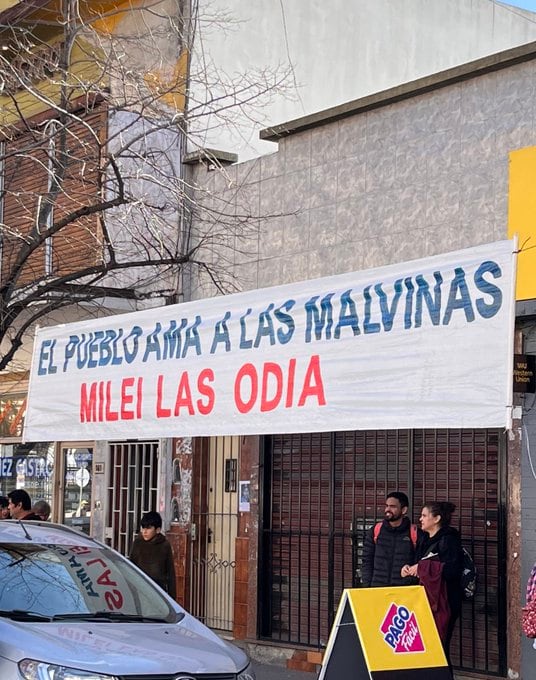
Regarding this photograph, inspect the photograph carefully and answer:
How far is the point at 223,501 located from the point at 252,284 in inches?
103

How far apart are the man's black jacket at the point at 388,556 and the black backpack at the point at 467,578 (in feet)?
1.49

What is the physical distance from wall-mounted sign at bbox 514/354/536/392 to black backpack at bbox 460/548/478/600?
1538mm

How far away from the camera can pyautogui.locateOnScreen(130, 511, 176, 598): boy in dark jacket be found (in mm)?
11148

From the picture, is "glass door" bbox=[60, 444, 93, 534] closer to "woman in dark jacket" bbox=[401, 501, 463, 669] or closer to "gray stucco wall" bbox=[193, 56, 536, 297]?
"gray stucco wall" bbox=[193, 56, 536, 297]

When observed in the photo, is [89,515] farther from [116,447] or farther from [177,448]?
[177,448]

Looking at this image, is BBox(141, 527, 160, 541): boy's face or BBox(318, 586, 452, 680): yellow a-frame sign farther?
BBox(141, 527, 160, 541): boy's face

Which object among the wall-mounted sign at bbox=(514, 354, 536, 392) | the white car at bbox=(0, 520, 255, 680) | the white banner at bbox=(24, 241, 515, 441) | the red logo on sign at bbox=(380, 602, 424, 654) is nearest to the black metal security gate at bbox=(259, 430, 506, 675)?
the wall-mounted sign at bbox=(514, 354, 536, 392)

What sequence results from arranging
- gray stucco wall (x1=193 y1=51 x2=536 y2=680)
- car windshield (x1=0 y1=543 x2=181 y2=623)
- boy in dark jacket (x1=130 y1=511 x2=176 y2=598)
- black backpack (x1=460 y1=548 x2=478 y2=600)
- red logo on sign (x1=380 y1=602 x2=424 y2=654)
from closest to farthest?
1. car windshield (x1=0 y1=543 x2=181 y2=623)
2. red logo on sign (x1=380 y1=602 x2=424 y2=654)
3. black backpack (x1=460 y1=548 x2=478 y2=600)
4. gray stucco wall (x1=193 y1=51 x2=536 y2=680)
5. boy in dark jacket (x1=130 y1=511 x2=176 y2=598)

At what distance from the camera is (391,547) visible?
10.1 m

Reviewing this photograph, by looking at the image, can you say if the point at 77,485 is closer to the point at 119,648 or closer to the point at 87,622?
the point at 87,622

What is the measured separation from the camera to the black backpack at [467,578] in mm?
9664

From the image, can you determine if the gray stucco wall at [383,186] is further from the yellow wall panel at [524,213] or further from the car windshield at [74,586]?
the car windshield at [74,586]

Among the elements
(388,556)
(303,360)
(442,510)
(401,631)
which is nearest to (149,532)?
(388,556)

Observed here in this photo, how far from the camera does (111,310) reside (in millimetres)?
14898
